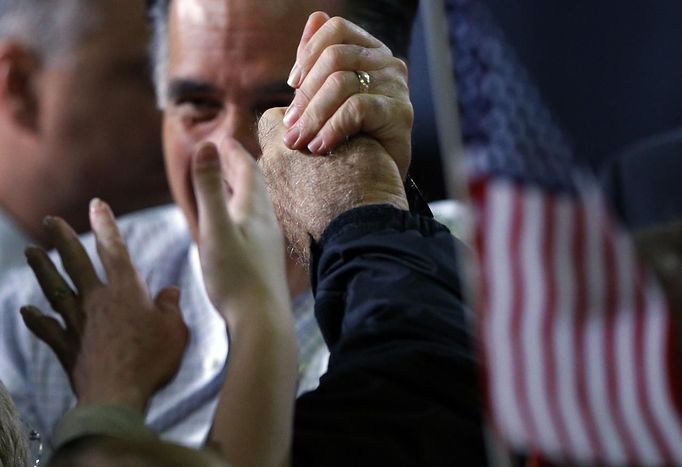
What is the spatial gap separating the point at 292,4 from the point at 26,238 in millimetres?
418

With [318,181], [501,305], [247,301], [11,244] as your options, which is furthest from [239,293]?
[11,244]

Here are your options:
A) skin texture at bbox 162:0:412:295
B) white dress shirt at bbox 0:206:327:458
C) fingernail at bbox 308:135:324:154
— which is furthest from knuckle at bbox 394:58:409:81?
white dress shirt at bbox 0:206:327:458

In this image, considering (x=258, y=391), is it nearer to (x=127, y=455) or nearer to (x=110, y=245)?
(x=127, y=455)

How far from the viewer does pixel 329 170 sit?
1032 millimetres

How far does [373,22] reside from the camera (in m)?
1.12

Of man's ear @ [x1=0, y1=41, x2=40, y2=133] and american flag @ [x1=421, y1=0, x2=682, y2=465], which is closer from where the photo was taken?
american flag @ [x1=421, y1=0, x2=682, y2=465]

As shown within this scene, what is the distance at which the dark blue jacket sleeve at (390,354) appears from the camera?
910 millimetres

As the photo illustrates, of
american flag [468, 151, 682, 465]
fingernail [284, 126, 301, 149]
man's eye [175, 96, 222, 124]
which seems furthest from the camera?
man's eye [175, 96, 222, 124]

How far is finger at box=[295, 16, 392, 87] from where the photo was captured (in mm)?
1008

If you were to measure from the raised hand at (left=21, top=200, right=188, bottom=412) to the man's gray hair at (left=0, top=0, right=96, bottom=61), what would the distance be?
19 centimetres

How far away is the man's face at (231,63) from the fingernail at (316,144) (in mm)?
68

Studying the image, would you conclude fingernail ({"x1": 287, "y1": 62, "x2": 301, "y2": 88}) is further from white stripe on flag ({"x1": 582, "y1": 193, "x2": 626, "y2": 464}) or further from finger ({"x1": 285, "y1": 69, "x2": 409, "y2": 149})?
white stripe on flag ({"x1": 582, "y1": 193, "x2": 626, "y2": 464})

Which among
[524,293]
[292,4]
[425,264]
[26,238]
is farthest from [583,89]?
[26,238]

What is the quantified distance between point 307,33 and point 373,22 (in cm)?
11
